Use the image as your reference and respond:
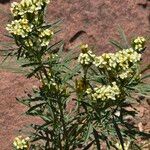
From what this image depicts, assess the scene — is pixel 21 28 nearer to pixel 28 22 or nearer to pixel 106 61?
pixel 28 22

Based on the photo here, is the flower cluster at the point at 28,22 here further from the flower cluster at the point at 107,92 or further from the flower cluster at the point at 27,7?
the flower cluster at the point at 107,92

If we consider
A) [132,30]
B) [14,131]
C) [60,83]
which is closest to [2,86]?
[14,131]

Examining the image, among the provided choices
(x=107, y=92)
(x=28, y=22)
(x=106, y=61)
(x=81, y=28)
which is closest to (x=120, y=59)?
(x=106, y=61)

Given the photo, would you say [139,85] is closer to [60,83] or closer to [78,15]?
[60,83]

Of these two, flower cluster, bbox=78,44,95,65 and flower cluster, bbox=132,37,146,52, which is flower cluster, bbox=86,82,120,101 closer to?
flower cluster, bbox=78,44,95,65

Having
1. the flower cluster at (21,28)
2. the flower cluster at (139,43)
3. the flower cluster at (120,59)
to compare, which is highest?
the flower cluster at (21,28)

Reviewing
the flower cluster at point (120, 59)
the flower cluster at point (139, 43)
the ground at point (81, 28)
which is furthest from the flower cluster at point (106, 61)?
the ground at point (81, 28)

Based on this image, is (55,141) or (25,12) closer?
(25,12)
